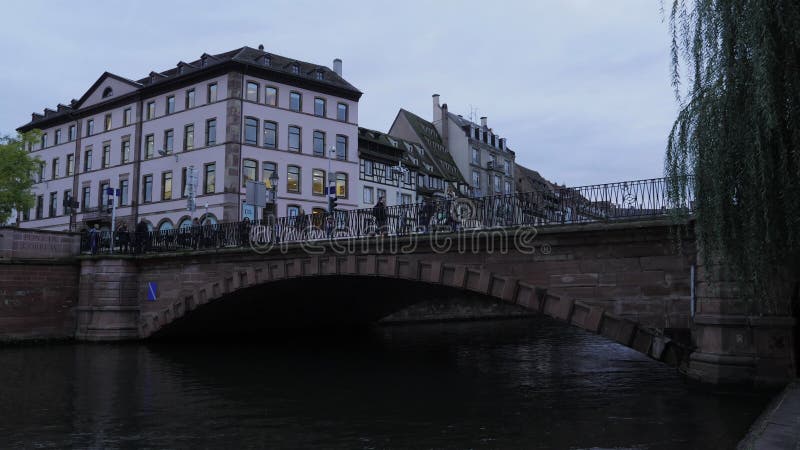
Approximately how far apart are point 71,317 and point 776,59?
27663 millimetres

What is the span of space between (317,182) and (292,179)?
2.15 metres

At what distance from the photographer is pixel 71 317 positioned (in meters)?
27.9

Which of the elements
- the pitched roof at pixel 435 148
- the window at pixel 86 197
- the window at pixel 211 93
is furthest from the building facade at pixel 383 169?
the window at pixel 86 197

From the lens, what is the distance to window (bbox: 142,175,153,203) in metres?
48.8

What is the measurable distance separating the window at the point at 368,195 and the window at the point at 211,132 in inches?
587

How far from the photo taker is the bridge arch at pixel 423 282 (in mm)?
14219

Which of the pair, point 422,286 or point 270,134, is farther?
point 270,134

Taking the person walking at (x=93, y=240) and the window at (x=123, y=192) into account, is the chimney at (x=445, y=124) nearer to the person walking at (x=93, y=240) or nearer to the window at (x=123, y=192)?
the window at (x=123, y=192)

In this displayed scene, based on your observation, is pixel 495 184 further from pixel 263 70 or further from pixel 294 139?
pixel 263 70

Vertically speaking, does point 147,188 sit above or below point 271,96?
below

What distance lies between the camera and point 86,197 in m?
53.9

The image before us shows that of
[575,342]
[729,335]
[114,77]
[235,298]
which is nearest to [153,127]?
[114,77]

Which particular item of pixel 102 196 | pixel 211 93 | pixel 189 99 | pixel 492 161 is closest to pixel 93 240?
pixel 211 93

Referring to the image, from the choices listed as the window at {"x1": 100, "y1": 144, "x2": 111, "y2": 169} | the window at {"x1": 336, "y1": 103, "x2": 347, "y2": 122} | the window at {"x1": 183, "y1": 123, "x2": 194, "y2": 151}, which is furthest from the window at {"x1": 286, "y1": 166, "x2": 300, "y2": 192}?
the window at {"x1": 100, "y1": 144, "x2": 111, "y2": 169}
